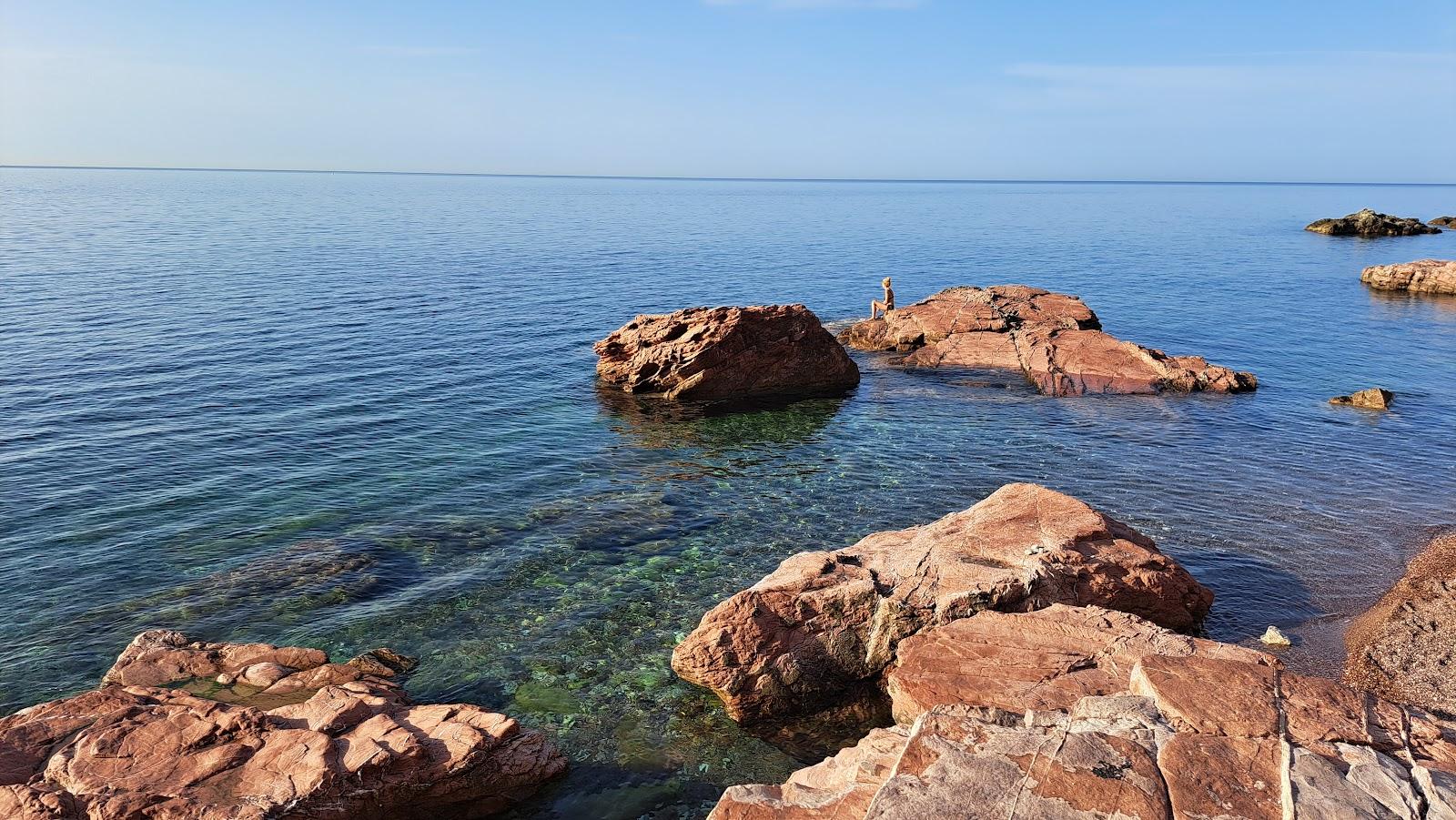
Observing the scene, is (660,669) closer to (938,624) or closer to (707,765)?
(707,765)

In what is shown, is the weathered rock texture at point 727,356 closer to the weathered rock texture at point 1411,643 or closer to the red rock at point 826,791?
the weathered rock texture at point 1411,643

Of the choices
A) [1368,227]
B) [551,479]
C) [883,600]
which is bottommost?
[551,479]

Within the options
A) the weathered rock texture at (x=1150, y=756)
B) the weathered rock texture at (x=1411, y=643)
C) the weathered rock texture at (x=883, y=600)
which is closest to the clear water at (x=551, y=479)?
the weathered rock texture at (x=1411, y=643)

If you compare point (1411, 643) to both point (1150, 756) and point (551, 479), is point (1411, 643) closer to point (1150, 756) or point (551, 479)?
point (1150, 756)

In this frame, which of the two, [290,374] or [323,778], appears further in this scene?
[290,374]

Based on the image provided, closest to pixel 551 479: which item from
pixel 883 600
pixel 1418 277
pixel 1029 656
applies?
pixel 883 600

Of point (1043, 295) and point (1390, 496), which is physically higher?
point (1043, 295)

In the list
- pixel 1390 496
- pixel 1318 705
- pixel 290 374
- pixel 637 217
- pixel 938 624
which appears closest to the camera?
pixel 1318 705

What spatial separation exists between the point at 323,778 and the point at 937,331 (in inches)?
1618

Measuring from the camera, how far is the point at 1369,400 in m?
38.4

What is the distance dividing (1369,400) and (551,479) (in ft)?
118

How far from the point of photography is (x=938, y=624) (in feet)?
54.7

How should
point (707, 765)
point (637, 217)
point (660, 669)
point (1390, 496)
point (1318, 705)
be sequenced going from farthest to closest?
point (637, 217) → point (1390, 496) → point (660, 669) → point (707, 765) → point (1318, 705)

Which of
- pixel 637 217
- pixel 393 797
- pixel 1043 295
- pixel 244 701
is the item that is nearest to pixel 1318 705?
pixel 393 797
